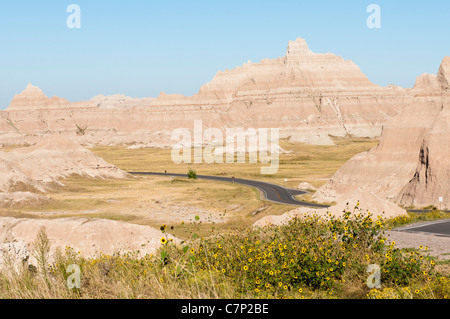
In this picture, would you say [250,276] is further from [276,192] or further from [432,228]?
[276,192]

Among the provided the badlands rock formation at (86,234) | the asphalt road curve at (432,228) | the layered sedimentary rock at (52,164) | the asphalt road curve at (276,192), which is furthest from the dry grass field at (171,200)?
the asphalt road curve at (432,228)

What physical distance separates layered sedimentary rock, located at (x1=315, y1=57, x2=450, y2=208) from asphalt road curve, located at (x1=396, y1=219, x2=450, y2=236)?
22.3m

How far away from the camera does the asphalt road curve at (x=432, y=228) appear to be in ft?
73.5

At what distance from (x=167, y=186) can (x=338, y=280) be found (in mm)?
64429

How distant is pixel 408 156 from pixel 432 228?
3387cm

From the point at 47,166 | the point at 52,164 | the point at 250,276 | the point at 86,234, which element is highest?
the point at 250,276

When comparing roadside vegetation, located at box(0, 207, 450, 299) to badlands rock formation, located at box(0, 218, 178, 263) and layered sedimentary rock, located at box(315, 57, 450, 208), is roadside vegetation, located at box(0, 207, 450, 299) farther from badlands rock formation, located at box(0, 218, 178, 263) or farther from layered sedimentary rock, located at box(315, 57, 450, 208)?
layered sedimentary rock, located at box(315, 57, 450, 208)

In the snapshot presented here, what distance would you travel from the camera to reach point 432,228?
935 inches

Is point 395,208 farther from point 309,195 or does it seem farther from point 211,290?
point 211,290

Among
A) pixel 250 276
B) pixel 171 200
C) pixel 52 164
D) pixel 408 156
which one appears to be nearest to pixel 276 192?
pixel 171 200

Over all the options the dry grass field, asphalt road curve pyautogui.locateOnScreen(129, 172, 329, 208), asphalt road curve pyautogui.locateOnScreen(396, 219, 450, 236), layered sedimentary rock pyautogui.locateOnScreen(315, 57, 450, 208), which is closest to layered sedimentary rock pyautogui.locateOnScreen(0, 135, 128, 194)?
the dry grass field
